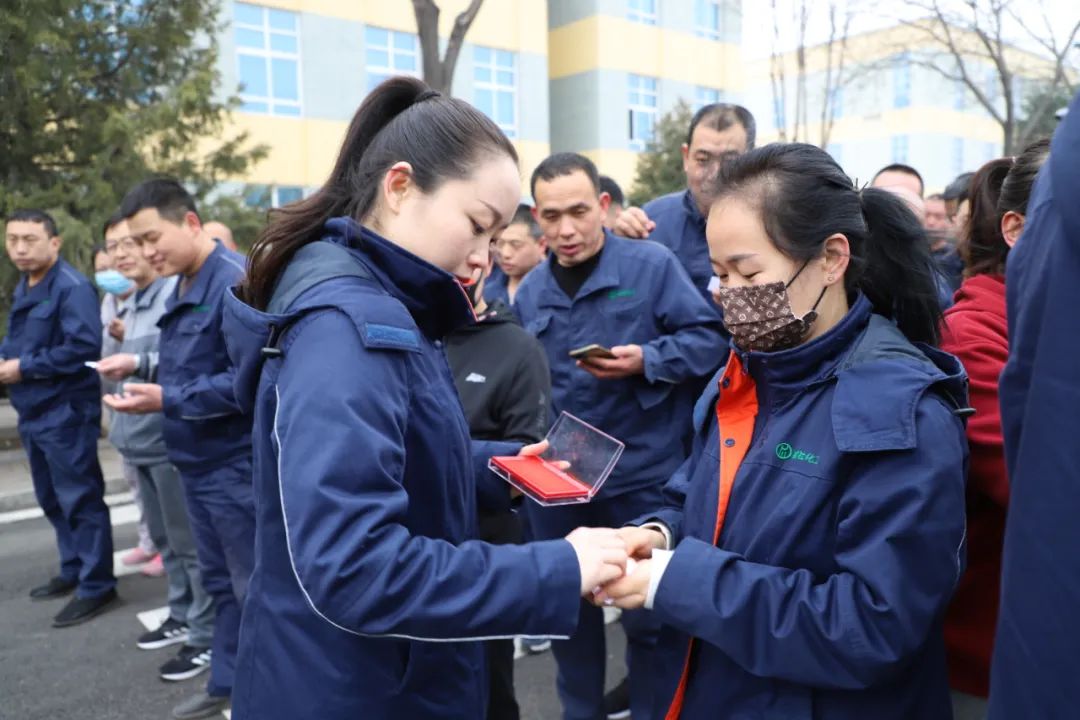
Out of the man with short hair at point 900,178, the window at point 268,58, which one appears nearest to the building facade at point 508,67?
the window at point 268,58

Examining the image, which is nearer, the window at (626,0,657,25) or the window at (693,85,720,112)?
the window at (626,0,657,25)

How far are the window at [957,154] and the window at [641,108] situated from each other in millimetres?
14984

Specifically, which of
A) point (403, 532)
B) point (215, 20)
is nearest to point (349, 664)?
point (403, 532)

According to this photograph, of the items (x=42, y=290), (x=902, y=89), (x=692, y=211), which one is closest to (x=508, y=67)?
(x=42, y=290)

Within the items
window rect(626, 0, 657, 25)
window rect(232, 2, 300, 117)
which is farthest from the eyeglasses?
window rect(626, 0, 657, 25)

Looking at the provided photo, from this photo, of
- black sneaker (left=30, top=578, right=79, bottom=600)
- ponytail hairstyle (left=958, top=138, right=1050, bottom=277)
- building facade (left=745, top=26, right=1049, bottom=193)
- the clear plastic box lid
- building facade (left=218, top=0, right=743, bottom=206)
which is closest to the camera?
ponytail hairstyle (left=958, top=138, right=1050, bottom=277)

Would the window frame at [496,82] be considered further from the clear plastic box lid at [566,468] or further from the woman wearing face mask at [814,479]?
the woman wearing face mask at [814,479]

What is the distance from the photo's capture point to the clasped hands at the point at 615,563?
4.81 ft

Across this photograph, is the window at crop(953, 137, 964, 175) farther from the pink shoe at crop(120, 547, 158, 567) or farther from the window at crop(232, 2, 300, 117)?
the pink shoe at crop(120, 547, 158, 567)

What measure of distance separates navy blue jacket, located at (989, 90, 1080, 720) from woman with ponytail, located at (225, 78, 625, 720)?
69cm

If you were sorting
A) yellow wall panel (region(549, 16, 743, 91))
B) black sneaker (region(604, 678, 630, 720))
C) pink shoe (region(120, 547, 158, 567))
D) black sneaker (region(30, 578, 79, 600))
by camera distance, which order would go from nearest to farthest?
black sneaker (region(604, 678, 630, 720))
black sneaker (region(30, 578, 79, 600))
pink shoe (region(120, 547, 158, 567))
yellow wall panel (region(549, 16, 743, 91))

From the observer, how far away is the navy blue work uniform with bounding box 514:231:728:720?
3225 mm

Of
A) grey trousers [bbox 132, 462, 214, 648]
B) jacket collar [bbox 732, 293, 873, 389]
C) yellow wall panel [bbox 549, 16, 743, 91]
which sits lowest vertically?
grey trousers [bbox 132, 462, 214, 648]

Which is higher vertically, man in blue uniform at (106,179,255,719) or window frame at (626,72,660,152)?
window frame at (626,72,660,152)
